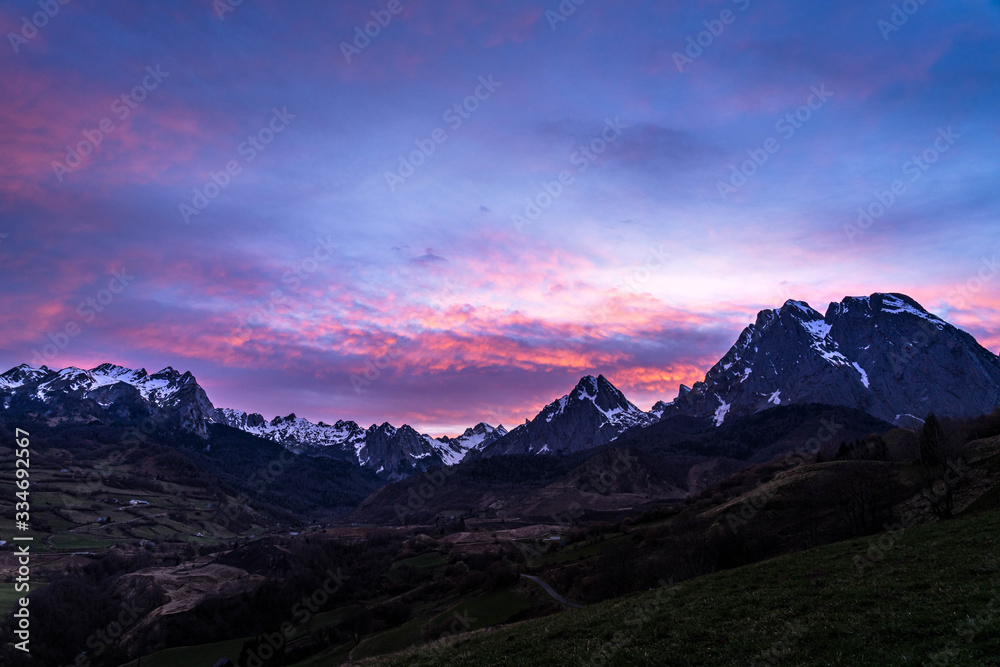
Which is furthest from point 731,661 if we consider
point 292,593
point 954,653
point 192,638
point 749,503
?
point 292,593

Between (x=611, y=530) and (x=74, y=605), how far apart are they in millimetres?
156100

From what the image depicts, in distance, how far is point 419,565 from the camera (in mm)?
194000

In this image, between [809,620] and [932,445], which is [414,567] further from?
[809,620]

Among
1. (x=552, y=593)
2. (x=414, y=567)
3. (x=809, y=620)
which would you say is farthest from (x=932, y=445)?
(x=414, y=567)

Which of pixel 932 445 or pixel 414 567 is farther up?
pixel 932 445

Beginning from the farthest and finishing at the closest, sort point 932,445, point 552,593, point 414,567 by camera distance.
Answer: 1. point 414,567
2. point 932,445
3. point 552,593

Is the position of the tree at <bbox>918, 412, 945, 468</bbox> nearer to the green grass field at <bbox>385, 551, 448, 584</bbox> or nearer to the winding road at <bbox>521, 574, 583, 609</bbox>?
the winding road at <bbox>521, 574, 583, 609</bbox>

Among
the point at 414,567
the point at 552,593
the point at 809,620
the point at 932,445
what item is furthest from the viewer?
the point at 414,567

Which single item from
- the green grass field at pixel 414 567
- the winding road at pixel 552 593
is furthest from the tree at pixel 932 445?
the green grass field at pixel 414 567

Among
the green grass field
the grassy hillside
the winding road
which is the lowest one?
the green grass field

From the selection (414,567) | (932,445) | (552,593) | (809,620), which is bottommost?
(414,567)

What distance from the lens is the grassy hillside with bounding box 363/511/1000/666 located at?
67.4 ft

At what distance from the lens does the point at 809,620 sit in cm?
2511

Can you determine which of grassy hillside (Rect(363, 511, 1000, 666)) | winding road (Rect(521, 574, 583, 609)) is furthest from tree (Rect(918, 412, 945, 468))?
winding road (Rect(521, 574, 583, 609))
